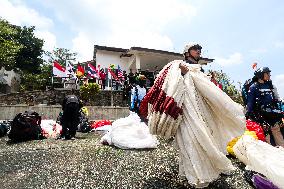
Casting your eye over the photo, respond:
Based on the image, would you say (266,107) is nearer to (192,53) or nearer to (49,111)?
(192,53)

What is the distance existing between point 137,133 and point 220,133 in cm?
231

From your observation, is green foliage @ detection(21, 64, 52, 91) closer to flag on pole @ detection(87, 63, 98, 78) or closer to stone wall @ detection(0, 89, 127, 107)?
stone wall @ detection(0, 89, 127, 107)

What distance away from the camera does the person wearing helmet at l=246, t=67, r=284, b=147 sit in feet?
18.7

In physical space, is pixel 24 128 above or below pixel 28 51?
below

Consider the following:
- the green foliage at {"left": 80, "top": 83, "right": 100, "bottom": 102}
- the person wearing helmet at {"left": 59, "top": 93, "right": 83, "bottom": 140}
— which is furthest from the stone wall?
the person wearing helmet at {"left": 59, "top": 93, "right": 83, "bottom": 140}

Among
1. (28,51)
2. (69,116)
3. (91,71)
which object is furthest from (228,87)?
(28,51)

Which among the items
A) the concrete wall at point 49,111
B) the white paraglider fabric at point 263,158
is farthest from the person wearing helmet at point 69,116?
the concrete wall at point 49,111

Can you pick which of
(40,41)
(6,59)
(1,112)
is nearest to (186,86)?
(1,112)

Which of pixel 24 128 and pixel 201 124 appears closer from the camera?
pixel 201 124

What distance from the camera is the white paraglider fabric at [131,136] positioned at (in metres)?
5.48

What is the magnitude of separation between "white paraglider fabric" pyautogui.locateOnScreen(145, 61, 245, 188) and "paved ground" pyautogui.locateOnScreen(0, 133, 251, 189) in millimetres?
353

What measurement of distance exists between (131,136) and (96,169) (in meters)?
1.52

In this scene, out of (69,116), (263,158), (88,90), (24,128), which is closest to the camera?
(263,158)

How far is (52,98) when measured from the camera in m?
19.3
